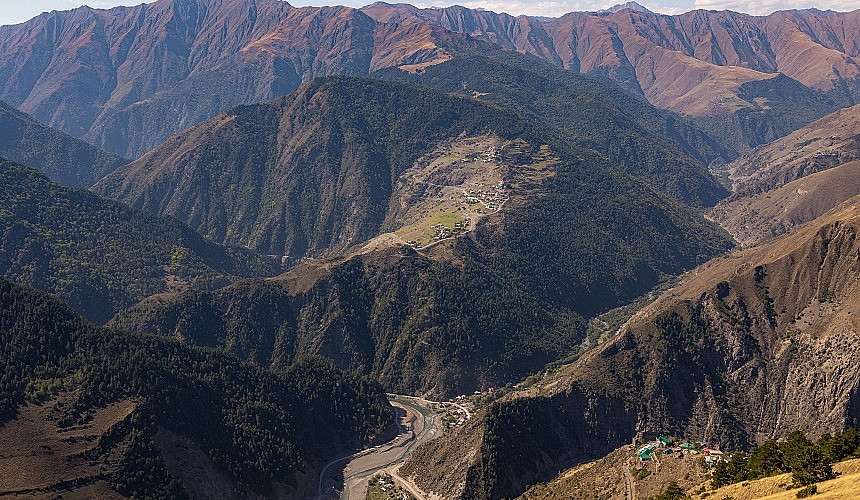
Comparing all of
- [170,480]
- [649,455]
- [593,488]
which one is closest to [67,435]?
[170,480]

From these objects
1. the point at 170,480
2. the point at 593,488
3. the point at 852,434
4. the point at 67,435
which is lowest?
the point at 593,488

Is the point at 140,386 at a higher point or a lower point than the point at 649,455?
higher

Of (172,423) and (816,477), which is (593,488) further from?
(172,423)

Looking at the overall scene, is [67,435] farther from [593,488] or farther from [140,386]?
[593,488]

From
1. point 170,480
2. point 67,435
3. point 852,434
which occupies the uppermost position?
point 67,435

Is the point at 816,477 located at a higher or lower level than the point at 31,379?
lower

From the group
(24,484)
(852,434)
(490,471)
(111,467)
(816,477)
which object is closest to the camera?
(816,477)

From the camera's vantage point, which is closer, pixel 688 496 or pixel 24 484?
pixel 688 496

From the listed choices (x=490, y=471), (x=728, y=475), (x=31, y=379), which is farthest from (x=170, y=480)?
(x=728, y=475)

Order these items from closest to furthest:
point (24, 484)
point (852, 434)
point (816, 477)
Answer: point (816, 477) → point (852, 434) → point (24, 484)
